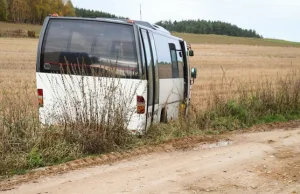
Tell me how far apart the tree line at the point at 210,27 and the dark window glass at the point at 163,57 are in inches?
4289

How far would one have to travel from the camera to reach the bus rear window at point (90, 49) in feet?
26.6

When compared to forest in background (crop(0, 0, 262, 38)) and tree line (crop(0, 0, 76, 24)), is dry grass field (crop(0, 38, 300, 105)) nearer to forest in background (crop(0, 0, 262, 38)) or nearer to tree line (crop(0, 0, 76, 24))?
forest in background (crop(0, 0, 262, 38))

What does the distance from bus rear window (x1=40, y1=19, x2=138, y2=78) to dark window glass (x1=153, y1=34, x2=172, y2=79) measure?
128cm

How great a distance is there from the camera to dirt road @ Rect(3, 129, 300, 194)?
548 centimetres

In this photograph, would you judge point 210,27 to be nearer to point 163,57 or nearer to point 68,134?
point 163,57

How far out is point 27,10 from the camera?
297ft

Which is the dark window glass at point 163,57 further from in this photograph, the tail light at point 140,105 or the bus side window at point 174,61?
the tail light at point 140,105

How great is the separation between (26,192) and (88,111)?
8.43 ft

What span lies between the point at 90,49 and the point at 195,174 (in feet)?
11.2

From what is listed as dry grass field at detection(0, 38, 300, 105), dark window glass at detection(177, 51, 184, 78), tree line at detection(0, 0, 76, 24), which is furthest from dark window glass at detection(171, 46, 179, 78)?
tree line at detection(0, 0, 76, 24)

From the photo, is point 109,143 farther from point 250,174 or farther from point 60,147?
point 250,174

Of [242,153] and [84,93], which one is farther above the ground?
[84,93]

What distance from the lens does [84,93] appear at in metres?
7.71

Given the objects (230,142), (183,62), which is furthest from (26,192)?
(183,62)
